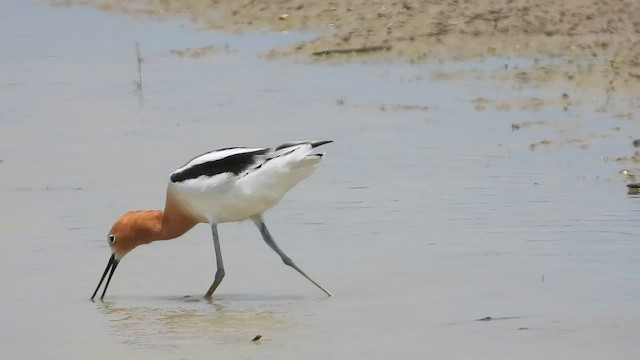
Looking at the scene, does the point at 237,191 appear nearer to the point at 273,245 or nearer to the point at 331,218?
the point at 273,245

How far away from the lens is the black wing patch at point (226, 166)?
25.6 feet

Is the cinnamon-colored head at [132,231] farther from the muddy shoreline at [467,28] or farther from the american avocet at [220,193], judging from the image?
the muddy shoreline at [467,28]

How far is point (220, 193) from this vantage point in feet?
25.7

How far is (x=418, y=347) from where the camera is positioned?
20.6 feet

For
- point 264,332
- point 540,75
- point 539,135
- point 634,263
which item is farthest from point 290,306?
point 540,75

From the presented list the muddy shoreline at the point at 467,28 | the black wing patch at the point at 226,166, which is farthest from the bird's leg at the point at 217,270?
the muddy shoreline at the point at 467,28

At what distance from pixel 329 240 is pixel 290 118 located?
320 centimetres

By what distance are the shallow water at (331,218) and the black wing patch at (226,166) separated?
524 mm

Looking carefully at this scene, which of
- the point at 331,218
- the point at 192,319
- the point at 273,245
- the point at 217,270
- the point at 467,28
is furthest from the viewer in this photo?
the point at 467,28

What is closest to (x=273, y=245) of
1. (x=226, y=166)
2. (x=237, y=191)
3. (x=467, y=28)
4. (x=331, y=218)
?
(x=237, y=191)

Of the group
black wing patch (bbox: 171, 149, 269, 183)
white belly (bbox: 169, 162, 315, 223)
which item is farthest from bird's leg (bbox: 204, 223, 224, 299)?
black wing patch (bbox: 171, 149, 269, 183)

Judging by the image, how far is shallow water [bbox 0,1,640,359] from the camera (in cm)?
666

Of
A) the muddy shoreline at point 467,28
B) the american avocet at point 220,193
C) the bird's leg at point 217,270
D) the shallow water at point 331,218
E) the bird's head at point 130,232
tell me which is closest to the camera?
the shallow water at point 331,218

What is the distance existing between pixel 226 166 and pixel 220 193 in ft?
0.45
